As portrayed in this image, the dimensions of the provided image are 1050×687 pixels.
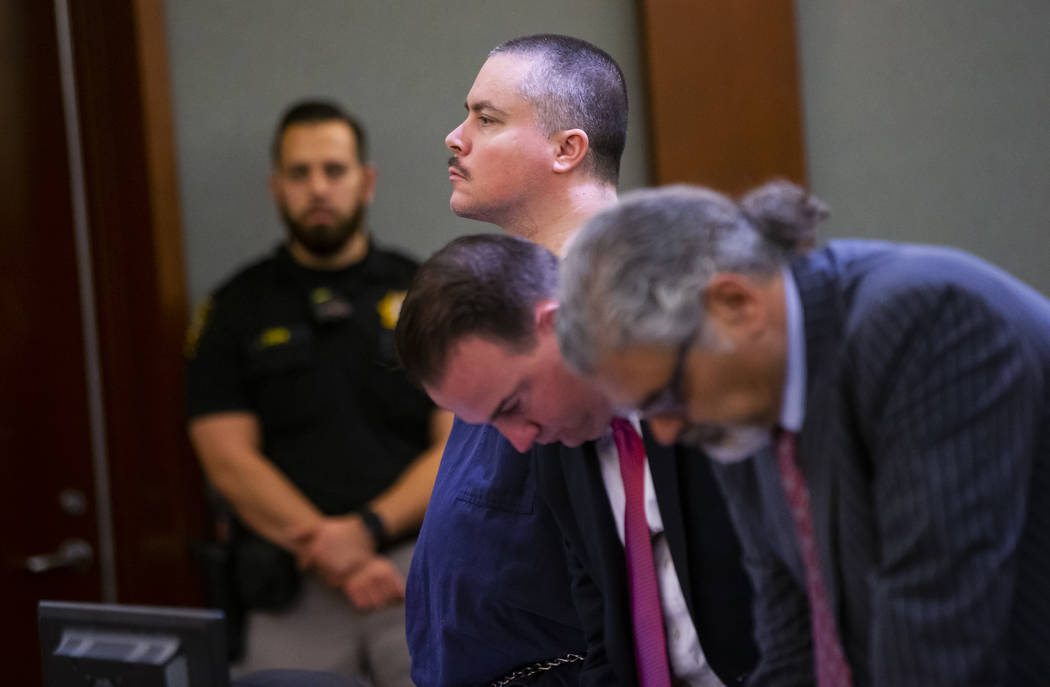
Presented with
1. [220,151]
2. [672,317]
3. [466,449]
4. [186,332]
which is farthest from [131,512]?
[672,317]

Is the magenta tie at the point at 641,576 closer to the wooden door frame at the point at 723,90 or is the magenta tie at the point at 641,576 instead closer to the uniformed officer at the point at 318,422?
the uniformed officer at the point at 318,422

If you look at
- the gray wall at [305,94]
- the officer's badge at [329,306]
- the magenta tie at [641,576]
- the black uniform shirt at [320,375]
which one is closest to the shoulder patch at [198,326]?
the black uniform shirt at [320,375]

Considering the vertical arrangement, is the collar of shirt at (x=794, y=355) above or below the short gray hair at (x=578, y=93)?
below

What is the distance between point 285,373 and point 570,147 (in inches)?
56.0

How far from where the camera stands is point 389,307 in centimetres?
288

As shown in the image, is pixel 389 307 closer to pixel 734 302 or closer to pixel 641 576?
pixel 641 576

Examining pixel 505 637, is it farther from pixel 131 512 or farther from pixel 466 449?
pixel 131 512

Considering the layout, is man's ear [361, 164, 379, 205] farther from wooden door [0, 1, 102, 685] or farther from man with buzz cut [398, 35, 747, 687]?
man with buzz cut [398, 35, 747, 687]

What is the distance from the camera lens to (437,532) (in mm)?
1535

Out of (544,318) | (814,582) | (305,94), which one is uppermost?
(305,94)

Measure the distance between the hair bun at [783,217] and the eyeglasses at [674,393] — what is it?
0.13 meters

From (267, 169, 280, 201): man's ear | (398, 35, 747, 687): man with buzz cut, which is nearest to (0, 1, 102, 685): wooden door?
(267, 169, 280, 201): man's ear

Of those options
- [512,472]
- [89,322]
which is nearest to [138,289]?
[89,322]

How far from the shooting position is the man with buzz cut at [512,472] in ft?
4.86
